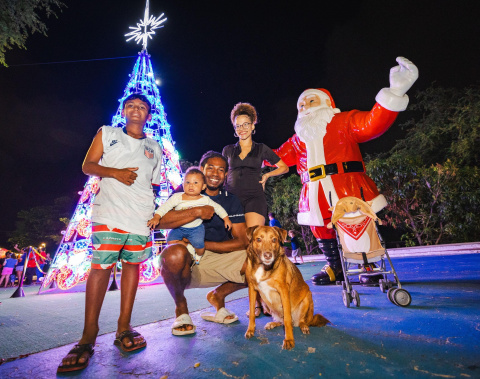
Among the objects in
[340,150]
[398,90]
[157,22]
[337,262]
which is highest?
[157,22]

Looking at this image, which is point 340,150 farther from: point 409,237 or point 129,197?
point 409,237

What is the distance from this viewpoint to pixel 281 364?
1.61m

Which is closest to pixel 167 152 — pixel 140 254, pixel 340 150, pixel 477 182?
pixel 340 150

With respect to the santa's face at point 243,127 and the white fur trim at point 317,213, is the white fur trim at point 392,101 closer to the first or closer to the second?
the white fur trim at point 317,213

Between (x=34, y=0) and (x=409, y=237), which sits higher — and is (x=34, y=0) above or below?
above

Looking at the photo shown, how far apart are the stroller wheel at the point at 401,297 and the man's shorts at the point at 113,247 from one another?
256 cm

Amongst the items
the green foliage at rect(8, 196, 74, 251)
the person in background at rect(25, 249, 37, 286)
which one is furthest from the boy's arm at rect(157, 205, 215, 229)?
the green foliage at rect(8, 196, 74, 251)

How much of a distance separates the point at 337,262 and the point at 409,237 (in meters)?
12.3

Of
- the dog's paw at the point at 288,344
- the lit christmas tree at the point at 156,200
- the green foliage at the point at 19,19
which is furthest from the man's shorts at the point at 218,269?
the green foliage at the point at 19,19

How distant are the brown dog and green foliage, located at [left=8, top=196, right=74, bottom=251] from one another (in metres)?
33.0

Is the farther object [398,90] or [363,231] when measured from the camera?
[398,90]

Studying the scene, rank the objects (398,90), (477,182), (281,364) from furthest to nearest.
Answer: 1. (477,182)
2. (398,90)
3. (281,364)

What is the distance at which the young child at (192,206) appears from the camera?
2682mm

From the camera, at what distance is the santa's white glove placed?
326 cm
